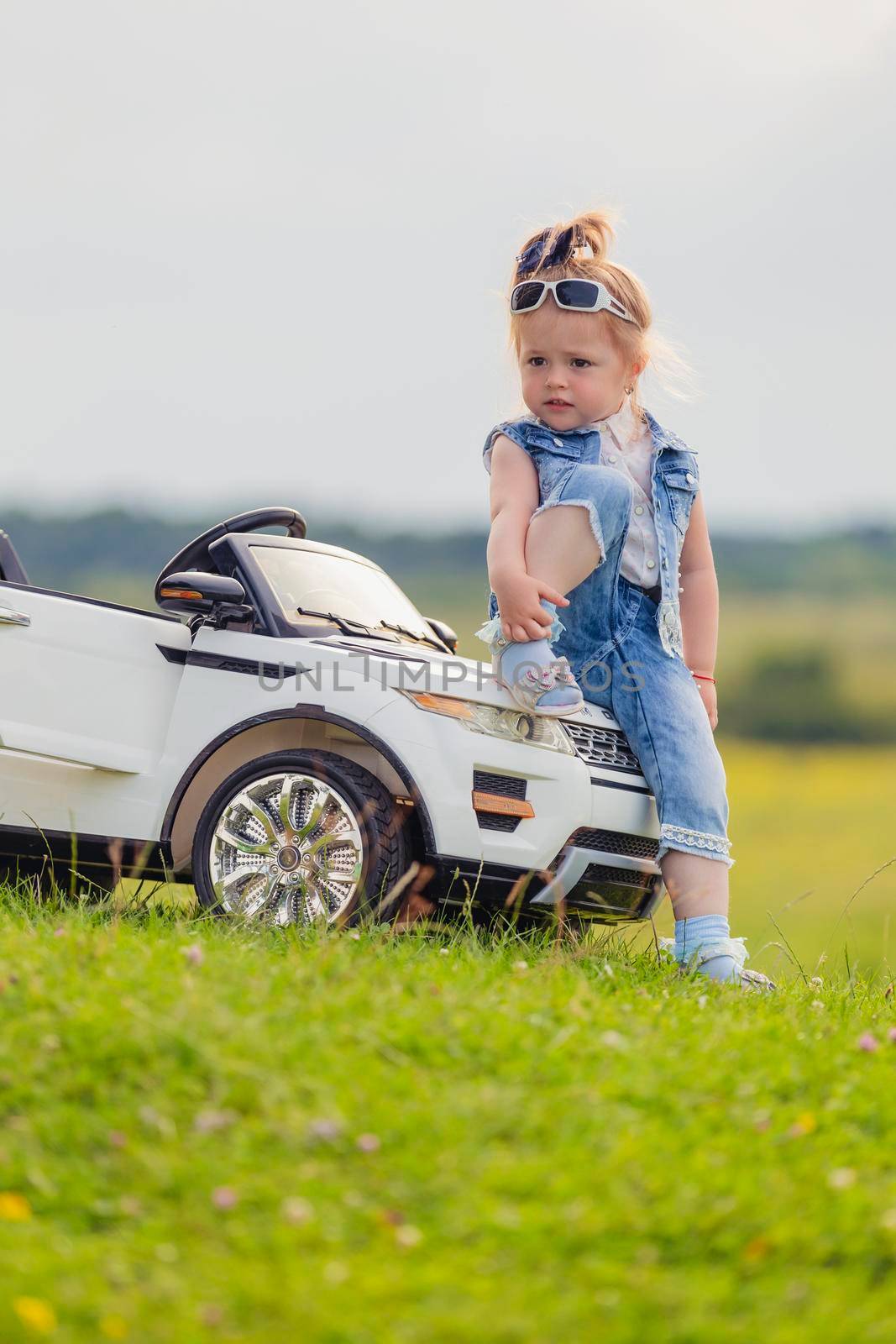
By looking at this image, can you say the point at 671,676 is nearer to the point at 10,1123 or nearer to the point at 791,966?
the point at 791,966

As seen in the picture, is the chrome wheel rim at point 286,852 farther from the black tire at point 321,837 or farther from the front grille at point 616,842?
the front grille at point 616,842

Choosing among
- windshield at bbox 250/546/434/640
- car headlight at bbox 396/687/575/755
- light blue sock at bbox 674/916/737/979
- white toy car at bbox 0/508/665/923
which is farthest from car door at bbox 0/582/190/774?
light blue sock at bbox 674/916/737/979

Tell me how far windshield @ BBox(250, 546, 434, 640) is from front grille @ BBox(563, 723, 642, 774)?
0.89 m

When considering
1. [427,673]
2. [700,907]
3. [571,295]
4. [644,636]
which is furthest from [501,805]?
[571,295]

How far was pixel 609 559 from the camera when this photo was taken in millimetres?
4969

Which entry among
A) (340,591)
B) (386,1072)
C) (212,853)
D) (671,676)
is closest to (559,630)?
(671,676)

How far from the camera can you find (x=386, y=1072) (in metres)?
3.12

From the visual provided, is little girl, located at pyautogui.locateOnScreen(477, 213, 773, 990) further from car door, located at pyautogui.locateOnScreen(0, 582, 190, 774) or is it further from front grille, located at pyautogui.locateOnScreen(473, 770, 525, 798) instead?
car door, located at pyautogui.locateOnScreen(0, 582, 190, 774)

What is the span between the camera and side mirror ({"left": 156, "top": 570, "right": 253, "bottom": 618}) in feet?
15.7

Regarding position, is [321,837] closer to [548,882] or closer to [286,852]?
[286,852]

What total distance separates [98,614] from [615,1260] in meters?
3.12

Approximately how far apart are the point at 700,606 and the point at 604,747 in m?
0.76

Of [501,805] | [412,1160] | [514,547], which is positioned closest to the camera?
[412,1160]

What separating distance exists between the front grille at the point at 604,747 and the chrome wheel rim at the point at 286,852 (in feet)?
2.85
